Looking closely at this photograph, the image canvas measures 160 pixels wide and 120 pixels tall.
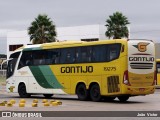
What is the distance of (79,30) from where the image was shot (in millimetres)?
75562

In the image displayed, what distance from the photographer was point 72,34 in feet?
251

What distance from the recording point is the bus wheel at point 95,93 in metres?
26.1

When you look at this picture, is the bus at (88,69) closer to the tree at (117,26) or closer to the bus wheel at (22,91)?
the bus wheel at (22,91)

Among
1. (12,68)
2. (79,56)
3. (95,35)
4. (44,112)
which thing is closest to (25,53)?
(12,68)

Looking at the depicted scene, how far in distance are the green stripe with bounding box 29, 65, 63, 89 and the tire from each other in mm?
1605

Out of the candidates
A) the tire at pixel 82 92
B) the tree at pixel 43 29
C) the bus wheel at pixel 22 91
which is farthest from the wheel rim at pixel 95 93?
the tree at pixel 43 29

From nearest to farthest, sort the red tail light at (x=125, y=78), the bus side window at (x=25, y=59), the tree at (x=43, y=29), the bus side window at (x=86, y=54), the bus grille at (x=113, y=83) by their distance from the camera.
Answer: 1. the red tail light at (x=125, y=78)
2. the bus grille at (x=113, y=83)
3. the bus side window at (x=86, y=54)
4. the bus side window at (x=25, y=59)
5. the tree at (x=43, y=29)

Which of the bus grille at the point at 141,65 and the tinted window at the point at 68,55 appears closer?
the bus grille at the point at 141,65

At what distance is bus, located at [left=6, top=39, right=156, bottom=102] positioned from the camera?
81.8 feet

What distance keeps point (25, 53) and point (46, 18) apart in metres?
33.8

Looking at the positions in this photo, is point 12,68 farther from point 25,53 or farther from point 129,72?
point 129,72

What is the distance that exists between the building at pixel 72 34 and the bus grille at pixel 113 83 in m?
46.5

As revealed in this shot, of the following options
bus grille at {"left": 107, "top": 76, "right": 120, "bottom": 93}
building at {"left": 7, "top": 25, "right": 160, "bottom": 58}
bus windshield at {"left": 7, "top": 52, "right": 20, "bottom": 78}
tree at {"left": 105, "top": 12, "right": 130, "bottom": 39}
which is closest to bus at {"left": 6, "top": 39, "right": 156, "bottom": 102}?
bus grille at {"left": 107, "top": 76, "right": 120, "bottom": 93}

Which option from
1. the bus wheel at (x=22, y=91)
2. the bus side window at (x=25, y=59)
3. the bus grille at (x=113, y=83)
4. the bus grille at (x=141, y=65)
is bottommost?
the bus wheel at (x=22, y=91)
